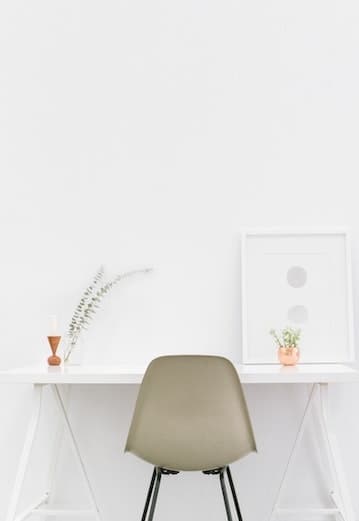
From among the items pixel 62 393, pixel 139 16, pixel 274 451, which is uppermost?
pixel 139 16

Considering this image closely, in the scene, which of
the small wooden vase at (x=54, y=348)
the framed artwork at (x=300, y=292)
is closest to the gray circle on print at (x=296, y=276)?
the framed artwork at (x=300, y=292)

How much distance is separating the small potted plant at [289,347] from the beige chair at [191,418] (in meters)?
0.44

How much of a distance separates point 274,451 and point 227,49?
183 cm

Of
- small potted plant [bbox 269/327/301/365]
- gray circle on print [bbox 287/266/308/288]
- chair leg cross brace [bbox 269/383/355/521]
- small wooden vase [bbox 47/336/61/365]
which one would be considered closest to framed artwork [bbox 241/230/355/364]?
gray circle on print [bbox 287/266/308/288]

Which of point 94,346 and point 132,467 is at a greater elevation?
point 94,346

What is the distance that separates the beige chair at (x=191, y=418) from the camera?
2.22m

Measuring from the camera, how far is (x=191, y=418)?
225cm

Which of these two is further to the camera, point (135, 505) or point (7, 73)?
point (7, 73)

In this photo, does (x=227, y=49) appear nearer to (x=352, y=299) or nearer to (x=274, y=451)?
(x=352, y=299)

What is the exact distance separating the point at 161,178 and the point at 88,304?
0.66m

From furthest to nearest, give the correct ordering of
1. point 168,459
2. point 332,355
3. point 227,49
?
point 227,49 < point 332,355 < point 168,459

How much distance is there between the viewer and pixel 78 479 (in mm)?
2891

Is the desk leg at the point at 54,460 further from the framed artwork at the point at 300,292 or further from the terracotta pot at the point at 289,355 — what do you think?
the terracotta pot at the point at 289,355

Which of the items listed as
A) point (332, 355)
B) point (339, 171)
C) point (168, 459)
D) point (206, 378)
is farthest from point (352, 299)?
point (168, 459)
